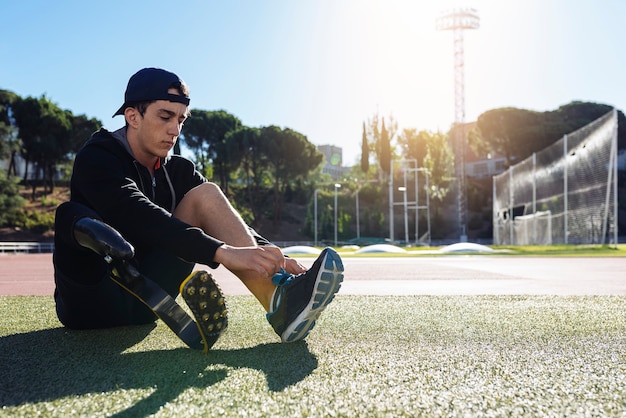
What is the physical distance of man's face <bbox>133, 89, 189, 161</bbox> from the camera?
1923mm

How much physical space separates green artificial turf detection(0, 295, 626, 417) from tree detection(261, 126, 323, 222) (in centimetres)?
3760

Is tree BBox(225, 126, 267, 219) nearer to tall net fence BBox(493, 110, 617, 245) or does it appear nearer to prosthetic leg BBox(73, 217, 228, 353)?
tall net fence BBox(493, 110, 617, 245)

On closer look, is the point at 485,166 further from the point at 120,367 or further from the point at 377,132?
the point at 120,367

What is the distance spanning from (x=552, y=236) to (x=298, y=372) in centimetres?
2138

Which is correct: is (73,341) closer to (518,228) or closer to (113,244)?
(113,244)

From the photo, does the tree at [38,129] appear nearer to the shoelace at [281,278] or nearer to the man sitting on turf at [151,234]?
the man sitting on turf at [151,234]

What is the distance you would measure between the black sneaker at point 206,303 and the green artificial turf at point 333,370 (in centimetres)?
8

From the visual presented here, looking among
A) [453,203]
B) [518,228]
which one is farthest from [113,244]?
[453,203]

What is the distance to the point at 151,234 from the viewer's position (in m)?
1.66

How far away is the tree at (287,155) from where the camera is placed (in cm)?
3991

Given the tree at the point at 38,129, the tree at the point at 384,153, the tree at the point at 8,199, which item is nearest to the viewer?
the tree at the point at 8,199

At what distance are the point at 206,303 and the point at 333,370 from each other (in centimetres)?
41

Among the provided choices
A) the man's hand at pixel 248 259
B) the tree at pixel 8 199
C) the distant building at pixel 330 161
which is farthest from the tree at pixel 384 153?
the distant building at pixel 330 161

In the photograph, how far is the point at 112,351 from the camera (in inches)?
71.0
